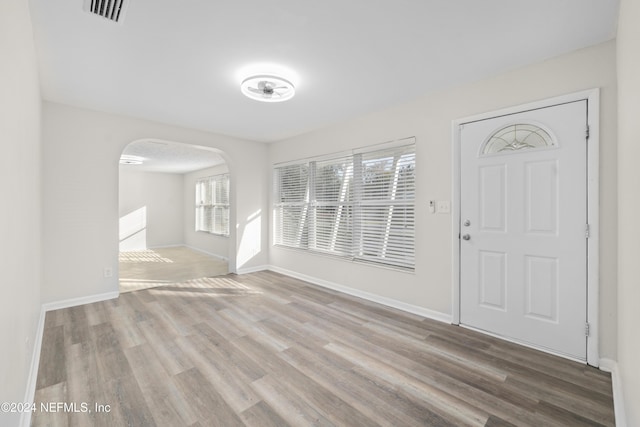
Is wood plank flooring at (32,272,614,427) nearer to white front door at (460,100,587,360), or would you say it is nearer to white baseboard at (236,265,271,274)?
white front door at (460,100,587,360)

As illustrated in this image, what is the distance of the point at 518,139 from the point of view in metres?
2.61

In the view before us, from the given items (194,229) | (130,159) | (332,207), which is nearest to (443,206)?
(332,207)

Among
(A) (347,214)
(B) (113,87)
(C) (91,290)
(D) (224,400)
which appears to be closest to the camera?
(D) (224,400)

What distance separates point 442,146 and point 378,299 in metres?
2.06

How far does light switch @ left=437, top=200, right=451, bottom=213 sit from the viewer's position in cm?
305

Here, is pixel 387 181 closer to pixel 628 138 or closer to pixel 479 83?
pixel 479 83

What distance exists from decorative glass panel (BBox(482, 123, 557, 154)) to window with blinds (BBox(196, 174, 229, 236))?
5905 mm

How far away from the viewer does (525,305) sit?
2557mm

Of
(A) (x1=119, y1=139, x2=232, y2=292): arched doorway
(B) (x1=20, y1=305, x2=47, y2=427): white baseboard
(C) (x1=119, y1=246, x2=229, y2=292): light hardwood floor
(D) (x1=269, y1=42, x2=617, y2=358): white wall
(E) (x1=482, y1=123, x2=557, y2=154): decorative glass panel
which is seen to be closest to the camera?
(B) (x1=20, y1=305, x2=47, y2=427): white baseboard

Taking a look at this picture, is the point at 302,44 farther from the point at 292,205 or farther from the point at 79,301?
the point at 79,301

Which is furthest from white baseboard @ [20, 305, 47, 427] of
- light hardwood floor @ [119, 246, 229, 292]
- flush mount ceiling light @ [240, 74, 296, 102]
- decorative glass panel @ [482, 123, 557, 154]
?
decorative glass panel @ [482, 123, 557, 154]

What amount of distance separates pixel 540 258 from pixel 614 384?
0.96 m

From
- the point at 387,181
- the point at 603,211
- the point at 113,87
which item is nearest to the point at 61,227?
the point at 113,87

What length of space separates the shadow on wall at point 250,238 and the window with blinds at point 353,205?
0.37 m
